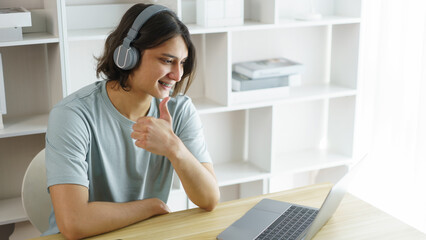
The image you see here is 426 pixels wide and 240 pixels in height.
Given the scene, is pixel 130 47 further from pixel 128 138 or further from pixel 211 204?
pixel 211 204

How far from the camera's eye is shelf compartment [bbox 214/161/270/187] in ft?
8.93

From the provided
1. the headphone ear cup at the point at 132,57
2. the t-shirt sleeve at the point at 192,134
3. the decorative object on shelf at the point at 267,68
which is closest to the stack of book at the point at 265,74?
the decorative object on shelf at the point at 267,68

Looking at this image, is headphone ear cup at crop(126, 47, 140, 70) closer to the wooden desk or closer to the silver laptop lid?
the wooden desk

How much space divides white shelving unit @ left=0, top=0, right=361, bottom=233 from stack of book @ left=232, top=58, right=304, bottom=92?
5 cm

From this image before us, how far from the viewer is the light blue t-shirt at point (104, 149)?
61.9 inches

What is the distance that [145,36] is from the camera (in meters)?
1.62

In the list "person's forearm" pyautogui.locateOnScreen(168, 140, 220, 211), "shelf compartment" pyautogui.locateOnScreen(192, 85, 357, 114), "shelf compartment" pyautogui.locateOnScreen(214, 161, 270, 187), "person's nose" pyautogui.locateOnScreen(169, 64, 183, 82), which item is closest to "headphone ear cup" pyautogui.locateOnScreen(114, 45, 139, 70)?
"person's nose" pyautogui.locateOnScreen(169, 64, 183, 82)

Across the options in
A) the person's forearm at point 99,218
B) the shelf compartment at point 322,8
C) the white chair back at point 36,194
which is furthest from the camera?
the shelf compartment at point 322,8

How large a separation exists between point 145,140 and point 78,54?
111 cm

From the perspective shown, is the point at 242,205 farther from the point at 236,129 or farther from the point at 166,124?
the point at 236,129

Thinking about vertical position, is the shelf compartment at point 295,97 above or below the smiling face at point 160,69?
below

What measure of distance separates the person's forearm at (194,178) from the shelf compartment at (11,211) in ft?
3.30

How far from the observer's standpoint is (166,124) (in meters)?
1.58

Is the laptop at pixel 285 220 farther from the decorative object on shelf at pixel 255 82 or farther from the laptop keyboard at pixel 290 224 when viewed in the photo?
the decorative object on shelf at pixel 255 82
